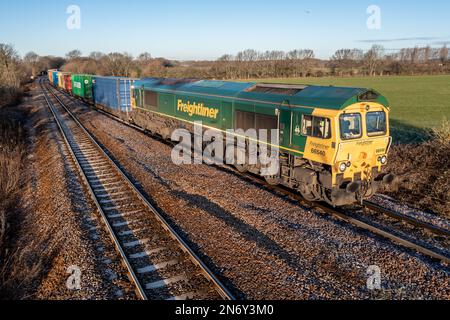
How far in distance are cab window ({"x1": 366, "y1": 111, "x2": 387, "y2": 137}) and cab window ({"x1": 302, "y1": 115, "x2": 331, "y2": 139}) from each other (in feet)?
4.73

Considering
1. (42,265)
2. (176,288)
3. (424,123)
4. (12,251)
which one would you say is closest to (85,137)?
(12,251)

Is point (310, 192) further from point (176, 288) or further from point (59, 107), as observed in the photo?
point (59, 107)

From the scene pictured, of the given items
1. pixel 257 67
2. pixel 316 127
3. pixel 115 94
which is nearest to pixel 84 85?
pixel 115 94

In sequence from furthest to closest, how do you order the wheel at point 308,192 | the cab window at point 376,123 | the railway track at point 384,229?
the wheel at point 308,192, the cab window at point 376,123, the railway track at point 384,229

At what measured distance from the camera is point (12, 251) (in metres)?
9.68

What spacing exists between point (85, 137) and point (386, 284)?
67.7ft

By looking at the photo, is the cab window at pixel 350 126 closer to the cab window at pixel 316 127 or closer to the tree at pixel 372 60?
the cab window at pixel 316 127

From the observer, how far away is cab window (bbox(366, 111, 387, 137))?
34.6 ft

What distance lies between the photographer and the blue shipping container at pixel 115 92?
90.3 feet

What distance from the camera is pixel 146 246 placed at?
916 cm

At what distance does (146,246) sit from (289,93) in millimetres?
6981

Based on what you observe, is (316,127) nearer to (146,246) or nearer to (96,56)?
(146,246)

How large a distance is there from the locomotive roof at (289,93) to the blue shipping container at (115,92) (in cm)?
983

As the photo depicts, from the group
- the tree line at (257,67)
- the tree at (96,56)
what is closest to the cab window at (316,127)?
the tree line at (257,67)
